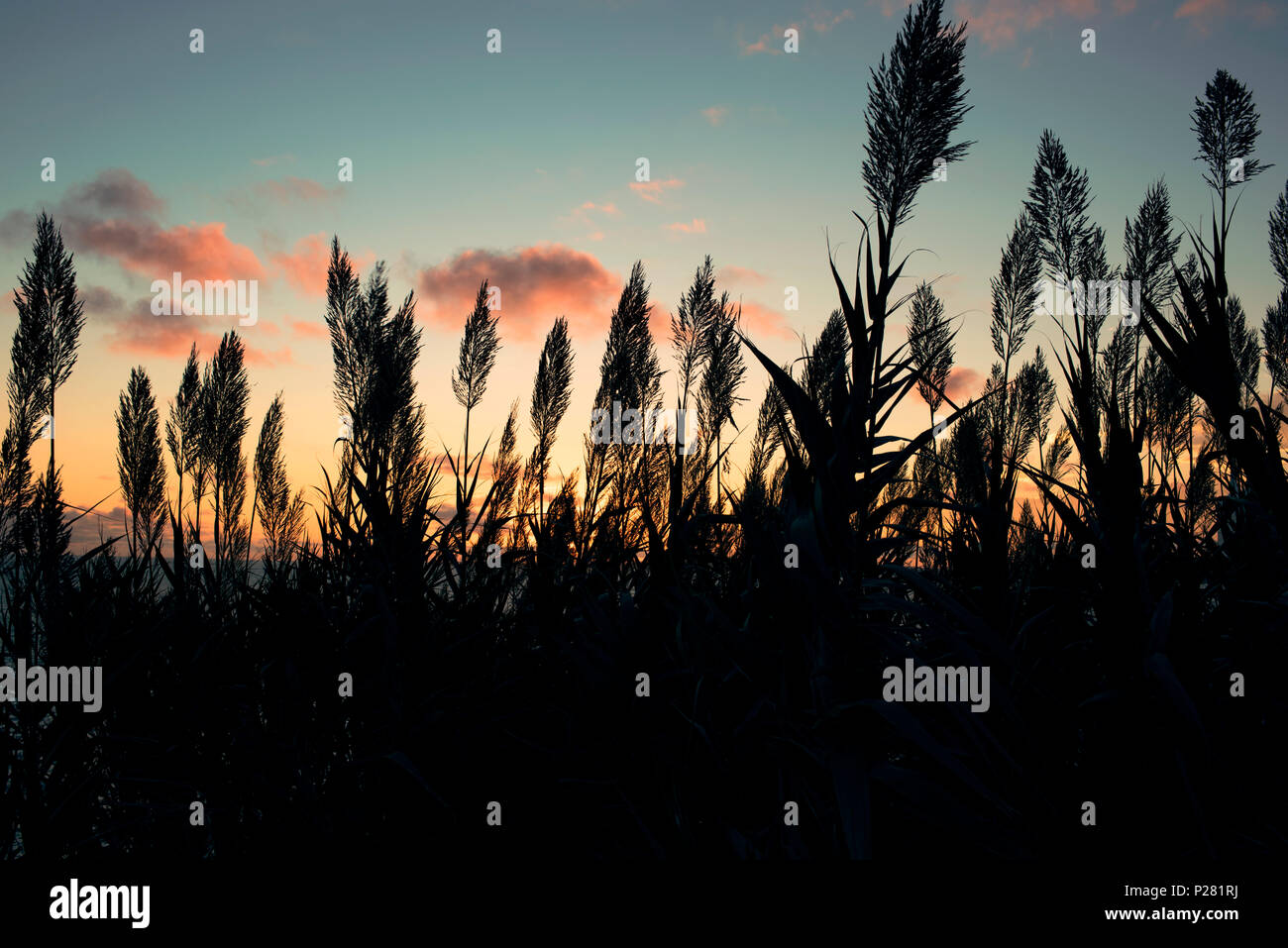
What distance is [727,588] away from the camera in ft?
8.21

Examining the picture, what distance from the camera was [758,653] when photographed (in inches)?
66.0

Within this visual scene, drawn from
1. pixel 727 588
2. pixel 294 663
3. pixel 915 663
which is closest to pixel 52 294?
pixel 294 663

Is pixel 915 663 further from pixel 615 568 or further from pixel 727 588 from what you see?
pixel 615 568

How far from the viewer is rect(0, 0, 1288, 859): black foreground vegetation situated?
56.1 inches

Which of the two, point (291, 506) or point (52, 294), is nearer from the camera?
point (52, 294)

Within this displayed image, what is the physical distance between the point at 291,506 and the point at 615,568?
16.2m

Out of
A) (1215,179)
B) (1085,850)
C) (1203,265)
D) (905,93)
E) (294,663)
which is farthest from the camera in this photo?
(1215,179)

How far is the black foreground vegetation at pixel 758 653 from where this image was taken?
4.67ft

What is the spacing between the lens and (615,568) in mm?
2910

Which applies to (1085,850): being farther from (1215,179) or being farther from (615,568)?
(1215,179)
